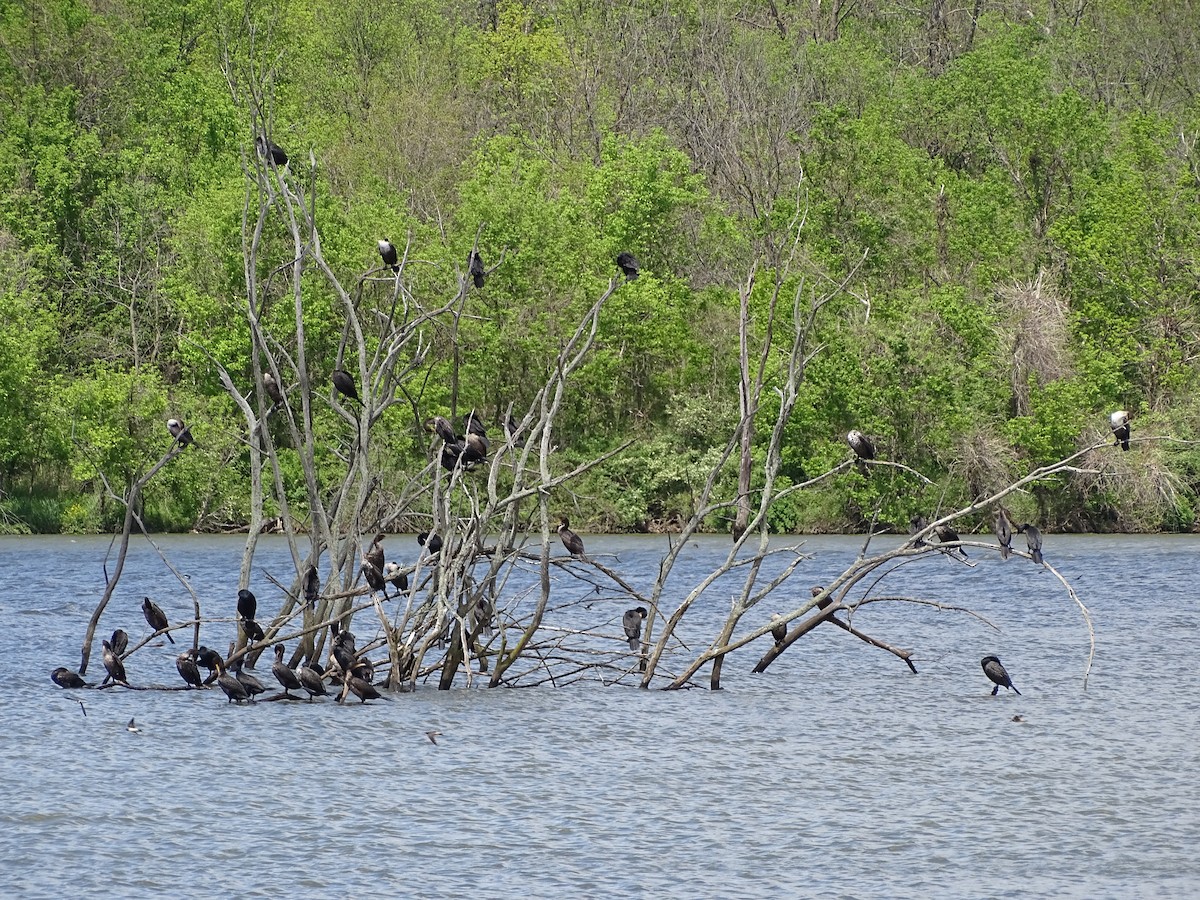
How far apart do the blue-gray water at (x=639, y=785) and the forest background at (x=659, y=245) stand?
24719mm

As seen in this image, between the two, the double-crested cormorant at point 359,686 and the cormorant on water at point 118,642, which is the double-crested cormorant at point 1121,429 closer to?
the double-crested cormorant at point 359,686

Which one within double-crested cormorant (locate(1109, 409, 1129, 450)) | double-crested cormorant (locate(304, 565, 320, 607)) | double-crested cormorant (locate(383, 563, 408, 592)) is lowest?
double-crested cormorant (locate(304, 565, 320, 607))

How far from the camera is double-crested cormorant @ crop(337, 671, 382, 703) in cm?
1808

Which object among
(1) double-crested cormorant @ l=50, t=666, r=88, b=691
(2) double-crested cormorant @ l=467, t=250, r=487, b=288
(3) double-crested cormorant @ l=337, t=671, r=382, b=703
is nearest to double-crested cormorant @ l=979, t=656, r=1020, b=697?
(3) double-crested cormorant @ l=337, t=671, r=382, b=703

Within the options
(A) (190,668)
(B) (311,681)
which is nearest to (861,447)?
(B) (311,681)

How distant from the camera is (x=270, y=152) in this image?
1777 cm

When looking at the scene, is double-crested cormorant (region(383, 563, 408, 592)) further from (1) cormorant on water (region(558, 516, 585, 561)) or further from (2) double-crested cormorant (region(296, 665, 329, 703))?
(1) cormorant on water (region(558, 516, 585, 561))

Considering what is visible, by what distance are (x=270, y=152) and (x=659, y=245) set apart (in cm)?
3735

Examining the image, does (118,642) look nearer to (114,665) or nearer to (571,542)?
(114,665)

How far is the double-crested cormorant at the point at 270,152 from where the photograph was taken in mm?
17703

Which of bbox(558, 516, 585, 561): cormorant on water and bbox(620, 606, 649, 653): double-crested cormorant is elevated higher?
bbox(558, 516, 585, 561): cormorant on water

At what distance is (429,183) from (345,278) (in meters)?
7.67

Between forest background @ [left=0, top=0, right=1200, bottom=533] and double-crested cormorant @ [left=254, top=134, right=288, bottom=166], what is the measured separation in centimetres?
2577

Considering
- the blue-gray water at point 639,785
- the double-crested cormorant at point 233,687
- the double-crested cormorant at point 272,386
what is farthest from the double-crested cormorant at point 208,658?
the double-crested cormorant at point 272,386
